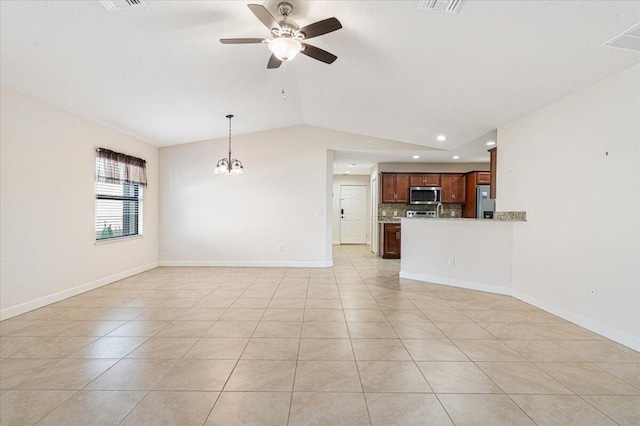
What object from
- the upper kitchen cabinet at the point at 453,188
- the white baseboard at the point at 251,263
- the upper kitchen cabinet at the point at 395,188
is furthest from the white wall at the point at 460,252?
the upper kitchen cabinet at the point at 453,188

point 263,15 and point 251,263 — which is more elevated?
point 263,15

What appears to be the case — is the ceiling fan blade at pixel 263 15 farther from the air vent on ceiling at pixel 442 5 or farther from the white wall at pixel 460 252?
the white wall at pixel 460 252

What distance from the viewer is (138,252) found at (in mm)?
5781

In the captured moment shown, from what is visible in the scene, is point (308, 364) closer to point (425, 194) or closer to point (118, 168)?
point (118, 168)

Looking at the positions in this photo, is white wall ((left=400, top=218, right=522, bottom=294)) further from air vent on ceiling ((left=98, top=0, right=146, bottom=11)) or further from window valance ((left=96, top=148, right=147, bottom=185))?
window valance ((left=96, top=148, right=147, bottom=185))

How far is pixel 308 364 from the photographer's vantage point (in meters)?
2.35

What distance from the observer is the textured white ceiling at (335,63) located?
2.40 m

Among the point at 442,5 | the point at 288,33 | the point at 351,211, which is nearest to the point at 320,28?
the point at 288,33

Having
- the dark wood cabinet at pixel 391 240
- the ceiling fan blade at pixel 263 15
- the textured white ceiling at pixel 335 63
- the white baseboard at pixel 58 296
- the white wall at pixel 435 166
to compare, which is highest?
the textured white ceiling at pixel 335 63

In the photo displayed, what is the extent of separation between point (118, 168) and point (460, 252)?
5.58 meters

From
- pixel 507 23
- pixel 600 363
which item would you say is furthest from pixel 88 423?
pixel 507 23

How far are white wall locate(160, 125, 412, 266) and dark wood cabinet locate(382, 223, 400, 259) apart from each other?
1941 millimetres

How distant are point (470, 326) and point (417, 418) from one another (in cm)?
169

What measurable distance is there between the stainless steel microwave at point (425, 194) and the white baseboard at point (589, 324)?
13.9ft
